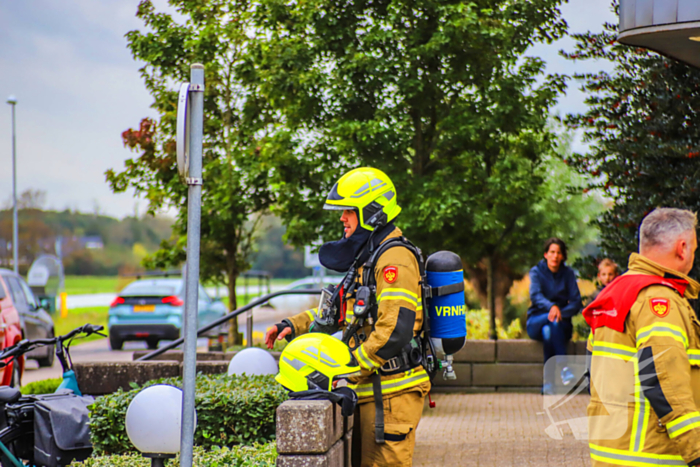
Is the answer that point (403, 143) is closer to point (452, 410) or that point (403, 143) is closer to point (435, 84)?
point (435, 84)

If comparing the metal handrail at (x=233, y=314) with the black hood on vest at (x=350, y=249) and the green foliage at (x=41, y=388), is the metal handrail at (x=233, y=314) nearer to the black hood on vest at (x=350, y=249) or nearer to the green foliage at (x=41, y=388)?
the green foliage at (x=41, y=388)

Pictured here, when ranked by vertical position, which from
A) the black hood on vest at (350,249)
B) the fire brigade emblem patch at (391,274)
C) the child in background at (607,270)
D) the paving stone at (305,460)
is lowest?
the paving stone at (305,460)

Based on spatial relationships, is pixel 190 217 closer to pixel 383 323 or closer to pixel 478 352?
pixel 383 323

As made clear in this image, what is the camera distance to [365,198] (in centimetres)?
374

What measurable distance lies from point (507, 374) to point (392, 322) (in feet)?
21.5

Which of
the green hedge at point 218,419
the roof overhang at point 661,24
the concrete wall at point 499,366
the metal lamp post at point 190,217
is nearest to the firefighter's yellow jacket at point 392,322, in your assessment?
the metal lamp post at point 190,217

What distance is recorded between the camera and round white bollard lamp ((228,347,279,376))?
6.36 meters

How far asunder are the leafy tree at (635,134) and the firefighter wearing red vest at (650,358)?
4.92 meters

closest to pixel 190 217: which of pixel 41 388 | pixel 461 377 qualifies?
pixel 41 388

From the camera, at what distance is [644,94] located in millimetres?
8359

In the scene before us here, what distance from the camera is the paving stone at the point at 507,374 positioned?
9.55 meters

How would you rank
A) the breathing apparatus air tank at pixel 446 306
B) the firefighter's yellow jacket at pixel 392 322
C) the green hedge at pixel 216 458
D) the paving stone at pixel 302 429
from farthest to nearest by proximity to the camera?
the green hedge at pixel 216 458, the breathing apparatus air tank at pixel 446 306, the paving stone at pixel 302 429, the firefighter's yellow jacket at pixel 392 322

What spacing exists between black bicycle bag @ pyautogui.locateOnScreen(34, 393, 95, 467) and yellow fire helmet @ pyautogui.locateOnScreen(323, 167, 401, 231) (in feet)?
7.00

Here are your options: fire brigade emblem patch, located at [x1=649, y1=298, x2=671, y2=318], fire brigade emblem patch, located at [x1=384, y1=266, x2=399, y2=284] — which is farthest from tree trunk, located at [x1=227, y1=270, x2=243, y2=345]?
fire brigade emblem patch, located at [x1=649, y1=298, x2=671, y2=318]
